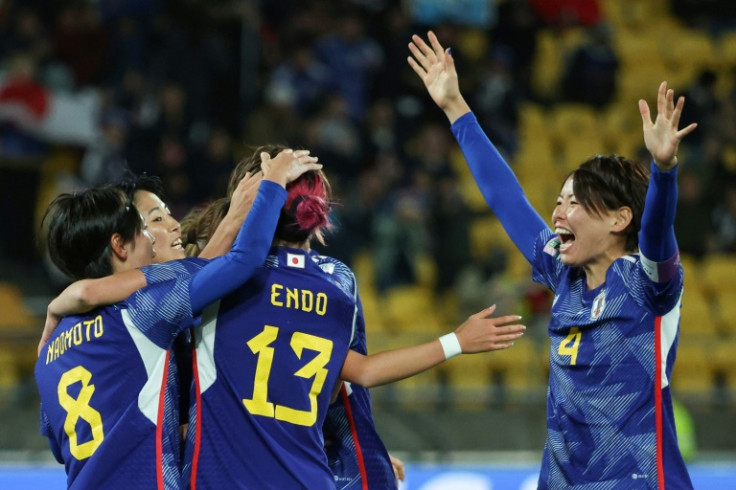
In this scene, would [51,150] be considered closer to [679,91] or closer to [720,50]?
[679,91]

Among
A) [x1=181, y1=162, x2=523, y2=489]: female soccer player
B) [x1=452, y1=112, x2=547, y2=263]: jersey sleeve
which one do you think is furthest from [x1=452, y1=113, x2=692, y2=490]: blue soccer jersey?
[x1=452, y1=112, x2=547, y2=263]: jersey sleeve

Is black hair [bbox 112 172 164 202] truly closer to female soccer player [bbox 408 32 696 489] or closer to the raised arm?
female soccer player [bbox 408 32 696 489]

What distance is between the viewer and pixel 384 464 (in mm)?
3697

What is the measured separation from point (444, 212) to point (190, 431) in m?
6.71

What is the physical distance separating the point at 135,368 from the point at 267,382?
42 cm

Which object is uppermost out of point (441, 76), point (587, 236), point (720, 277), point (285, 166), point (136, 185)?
point (720, 277)

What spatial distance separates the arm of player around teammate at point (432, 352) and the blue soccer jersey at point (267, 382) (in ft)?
0.26

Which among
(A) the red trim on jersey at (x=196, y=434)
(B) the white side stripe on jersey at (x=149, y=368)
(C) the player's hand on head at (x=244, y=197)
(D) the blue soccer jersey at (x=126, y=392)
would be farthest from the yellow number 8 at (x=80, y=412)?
(C) the player's hand on head at (x=244, y=197)

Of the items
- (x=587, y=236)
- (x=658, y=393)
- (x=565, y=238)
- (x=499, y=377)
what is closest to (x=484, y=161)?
(x=565, y=238)

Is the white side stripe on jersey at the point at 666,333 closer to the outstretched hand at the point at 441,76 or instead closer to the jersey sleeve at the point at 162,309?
the outstretched hand at the point at 441,76

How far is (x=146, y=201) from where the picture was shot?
3744 millimetres

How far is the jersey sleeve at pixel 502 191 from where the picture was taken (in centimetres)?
393

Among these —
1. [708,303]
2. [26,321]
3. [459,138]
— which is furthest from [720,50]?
[459,138]

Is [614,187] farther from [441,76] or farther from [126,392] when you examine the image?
[126,392]
